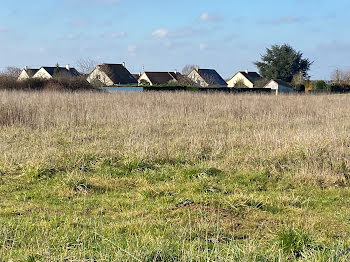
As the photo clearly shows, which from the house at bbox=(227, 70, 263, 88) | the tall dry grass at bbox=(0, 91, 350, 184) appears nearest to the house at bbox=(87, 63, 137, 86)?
the house at bbox=(227, 70, 263, 88)

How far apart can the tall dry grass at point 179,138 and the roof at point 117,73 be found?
35.9 m

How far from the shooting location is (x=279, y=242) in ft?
12.0

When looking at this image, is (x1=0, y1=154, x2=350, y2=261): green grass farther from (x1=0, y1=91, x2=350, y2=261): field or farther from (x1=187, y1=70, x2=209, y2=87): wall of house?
(x1=187, y1=70, x2=209, y2=87): wall of house

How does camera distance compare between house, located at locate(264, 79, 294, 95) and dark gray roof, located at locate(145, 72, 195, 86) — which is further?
dark gray roof, located at locate(145, 72, 195, 86)

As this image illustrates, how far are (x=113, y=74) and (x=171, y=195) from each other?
48.0 m

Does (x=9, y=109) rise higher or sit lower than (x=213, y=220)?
higher

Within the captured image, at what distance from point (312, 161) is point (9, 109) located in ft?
30.9

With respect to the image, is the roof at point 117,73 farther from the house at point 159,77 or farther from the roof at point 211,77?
the roof at point 211,77

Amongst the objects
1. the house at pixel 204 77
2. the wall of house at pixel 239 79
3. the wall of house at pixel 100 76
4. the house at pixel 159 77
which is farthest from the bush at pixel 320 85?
the wall of house at pixel 100 76

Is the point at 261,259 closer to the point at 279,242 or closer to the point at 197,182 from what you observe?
the point at 279,242

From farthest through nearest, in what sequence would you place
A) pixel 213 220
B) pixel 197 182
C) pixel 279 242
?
pixel 197 182 → pixel 213 220 → pixel 279 242

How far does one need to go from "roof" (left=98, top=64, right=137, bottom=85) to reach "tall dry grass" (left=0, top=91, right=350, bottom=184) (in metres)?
35.9

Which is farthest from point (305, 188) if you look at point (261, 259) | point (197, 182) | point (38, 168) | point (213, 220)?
point (38, 168)

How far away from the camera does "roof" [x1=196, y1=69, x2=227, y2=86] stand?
201ft
